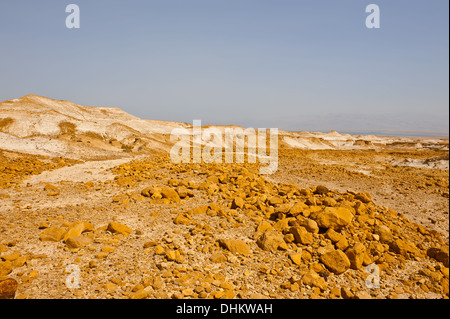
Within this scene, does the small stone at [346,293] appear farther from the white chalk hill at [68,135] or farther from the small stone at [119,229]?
the white chalk hill at [68,135]

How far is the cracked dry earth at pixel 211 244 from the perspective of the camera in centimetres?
388

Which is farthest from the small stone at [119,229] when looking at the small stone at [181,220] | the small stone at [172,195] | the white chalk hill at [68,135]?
the white chalk hill at [68,135]

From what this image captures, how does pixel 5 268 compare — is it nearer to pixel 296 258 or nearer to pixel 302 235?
pixel 296 258

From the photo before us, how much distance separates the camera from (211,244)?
487 centimetres

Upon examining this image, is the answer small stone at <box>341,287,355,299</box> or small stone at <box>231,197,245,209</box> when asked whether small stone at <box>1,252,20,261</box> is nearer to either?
small stone at <box>231,197,245,209</box>

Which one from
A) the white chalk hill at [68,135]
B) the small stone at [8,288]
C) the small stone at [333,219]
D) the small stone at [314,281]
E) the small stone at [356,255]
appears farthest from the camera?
the white chalk hill at [68,135]

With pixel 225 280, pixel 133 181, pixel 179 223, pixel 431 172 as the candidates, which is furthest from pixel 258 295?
pixel 431 172

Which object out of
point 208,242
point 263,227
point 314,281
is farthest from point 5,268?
point 314,281

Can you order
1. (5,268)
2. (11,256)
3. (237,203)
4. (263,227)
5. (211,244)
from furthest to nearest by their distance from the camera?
1. (237,203)
2. (263,227)
3. (211,244)
4. (11,256)
5. (5,268)

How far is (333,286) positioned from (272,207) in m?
2.46

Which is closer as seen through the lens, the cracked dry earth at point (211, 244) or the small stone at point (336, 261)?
the cracked dry earth at point (211, 244)

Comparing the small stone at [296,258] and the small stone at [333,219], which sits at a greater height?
the small stone at [333,219]

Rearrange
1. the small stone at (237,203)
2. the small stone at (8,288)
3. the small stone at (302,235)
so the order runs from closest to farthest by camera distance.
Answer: the small stone at (8,288) < the small stone at (302,235) < the small stone at (237,203)
